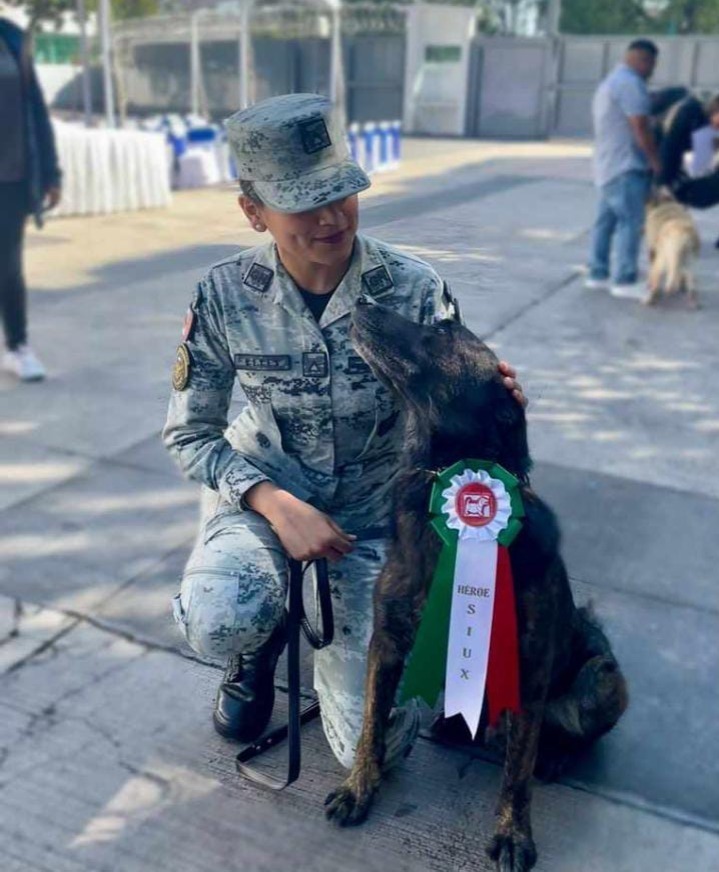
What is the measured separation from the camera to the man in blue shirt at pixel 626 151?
22.8 ft

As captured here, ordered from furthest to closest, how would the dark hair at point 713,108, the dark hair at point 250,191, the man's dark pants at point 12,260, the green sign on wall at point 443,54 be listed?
1. the green sign on wall at point 443,54
2. the dark hair at point 713,108
3. the man's dark pants at point 12,260
4. the dark hair at point 250,191

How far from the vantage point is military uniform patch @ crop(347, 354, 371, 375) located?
2352mm

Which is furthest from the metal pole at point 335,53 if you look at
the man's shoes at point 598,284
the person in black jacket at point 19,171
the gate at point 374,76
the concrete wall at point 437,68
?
the person in black jacket at point 19,171

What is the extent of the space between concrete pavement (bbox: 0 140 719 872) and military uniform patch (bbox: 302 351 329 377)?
1.28ft

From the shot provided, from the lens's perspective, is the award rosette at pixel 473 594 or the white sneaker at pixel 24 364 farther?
the white sneaker at pixel 24 364

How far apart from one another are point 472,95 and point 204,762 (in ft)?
76.3

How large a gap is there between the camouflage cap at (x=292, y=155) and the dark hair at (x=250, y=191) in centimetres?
2

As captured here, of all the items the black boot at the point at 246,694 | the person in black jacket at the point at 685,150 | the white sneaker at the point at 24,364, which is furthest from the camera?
the person in black jacket at the point at 685,150

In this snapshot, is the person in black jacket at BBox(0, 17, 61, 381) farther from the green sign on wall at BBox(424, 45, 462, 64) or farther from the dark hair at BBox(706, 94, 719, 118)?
the green sign on wall at BBox(424, 45, 462, 64)

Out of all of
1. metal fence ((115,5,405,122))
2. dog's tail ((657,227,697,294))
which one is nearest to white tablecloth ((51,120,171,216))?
metal fence ((115,5,405,122))

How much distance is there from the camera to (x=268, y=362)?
7.75 ft

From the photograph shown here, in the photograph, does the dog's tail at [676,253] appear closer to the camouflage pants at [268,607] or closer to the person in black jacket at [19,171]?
the person in black jacket at [19,171]

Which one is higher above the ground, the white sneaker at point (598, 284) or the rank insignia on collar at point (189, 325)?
the rank insignia on collar at point (189, 325)

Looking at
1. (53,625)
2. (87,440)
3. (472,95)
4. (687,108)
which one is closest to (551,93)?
(472,95)
